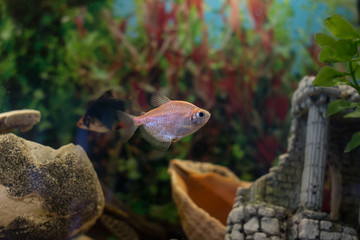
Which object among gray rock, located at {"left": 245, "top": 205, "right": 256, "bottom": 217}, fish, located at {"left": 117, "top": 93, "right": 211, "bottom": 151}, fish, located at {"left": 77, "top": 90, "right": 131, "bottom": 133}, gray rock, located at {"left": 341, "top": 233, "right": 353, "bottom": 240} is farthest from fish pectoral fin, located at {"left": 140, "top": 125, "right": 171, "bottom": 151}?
gray rock, located at {"left": 341, "top": 233, "right": 353, "bottom": 240}

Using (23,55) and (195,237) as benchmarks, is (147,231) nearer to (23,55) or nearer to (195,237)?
(195,237)

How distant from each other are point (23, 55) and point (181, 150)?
1.89m

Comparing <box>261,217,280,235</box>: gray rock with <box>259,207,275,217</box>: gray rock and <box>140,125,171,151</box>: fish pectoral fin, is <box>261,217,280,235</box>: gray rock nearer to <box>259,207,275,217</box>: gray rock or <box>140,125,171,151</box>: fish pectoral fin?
<box>259,207,275,217</box>: gray rock

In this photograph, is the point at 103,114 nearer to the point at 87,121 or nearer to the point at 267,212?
the point at 87,121

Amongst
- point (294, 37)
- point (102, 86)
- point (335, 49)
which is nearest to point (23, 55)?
point (102, 86)

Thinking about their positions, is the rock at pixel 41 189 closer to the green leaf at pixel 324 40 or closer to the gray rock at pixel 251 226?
the gray rock at pixel 251 226

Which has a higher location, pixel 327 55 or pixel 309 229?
pixel 327 55

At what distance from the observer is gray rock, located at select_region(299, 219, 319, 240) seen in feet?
5.11

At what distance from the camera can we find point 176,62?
11.9 feet

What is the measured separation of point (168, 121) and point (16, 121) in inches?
33.2

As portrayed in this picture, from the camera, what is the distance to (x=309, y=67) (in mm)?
3781

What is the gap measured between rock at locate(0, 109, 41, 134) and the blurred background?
1160 millimetres

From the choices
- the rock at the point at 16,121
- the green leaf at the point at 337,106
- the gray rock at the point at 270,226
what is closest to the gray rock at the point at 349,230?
the gray rock at the point at 270,226

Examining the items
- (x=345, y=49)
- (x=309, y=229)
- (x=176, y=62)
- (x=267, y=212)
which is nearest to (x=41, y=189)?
(x=267, y=212)
